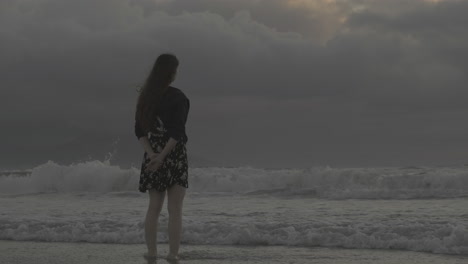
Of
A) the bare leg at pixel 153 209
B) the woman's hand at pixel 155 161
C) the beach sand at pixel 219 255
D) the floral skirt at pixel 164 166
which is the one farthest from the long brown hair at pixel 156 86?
the beach sand at pixel 219 255

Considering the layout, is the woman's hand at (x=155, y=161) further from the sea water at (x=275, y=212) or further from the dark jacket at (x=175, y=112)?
the sea water at (x=275, y=212)

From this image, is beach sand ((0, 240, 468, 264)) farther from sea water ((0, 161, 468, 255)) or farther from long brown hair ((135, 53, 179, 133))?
long brown hair ((135, 53, 179, 133))

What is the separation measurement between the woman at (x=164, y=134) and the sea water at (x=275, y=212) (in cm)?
193

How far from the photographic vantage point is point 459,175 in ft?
50.8

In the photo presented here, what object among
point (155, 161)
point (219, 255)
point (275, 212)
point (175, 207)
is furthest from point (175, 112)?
point (275, 212)

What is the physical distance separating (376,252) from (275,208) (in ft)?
16.1

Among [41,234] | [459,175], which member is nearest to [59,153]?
[459,175]

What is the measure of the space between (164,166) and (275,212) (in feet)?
17.1

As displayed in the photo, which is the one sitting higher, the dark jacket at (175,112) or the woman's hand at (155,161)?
the dark jacket at (175,112)

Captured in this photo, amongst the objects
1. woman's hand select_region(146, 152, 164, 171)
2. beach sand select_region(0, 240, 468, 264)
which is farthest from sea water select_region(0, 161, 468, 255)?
woman's hand select_region(146, 152, 164, 171)

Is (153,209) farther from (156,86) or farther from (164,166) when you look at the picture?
(156,86)

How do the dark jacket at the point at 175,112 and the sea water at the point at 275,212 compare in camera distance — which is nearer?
the dark jacket at the point at 175,112

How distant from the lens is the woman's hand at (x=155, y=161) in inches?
191

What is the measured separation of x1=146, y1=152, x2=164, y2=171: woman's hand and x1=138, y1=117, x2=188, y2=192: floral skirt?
7 centimetres
